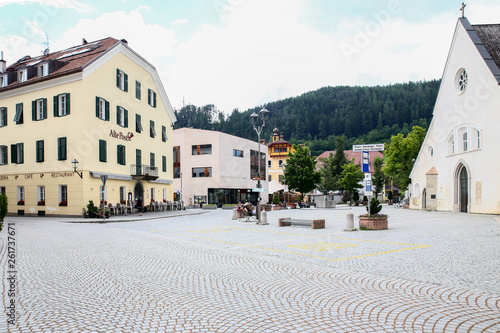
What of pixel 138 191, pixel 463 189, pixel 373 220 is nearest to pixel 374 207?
pixel 373 220

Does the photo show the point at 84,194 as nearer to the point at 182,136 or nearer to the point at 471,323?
the point at 471,323

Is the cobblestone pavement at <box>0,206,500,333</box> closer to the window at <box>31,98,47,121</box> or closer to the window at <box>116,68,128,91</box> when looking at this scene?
the window at <box>31,98,47,121</box>

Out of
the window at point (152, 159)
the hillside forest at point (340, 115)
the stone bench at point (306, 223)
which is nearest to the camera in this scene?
the stone bench at point (306, 223)

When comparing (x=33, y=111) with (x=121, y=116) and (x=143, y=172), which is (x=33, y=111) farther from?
(x=143, y=172)

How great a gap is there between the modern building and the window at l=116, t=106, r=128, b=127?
24626 mm

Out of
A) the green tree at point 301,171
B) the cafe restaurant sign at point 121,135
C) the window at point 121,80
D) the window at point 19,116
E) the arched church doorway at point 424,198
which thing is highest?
the window at point 121,80

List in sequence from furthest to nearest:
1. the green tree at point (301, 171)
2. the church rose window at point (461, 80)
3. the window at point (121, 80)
A: the green tree at point (301, 171), the window at point (121, 80), the church rose window at point (461, 80)

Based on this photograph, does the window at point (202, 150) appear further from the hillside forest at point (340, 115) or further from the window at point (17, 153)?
the hillside forest at point (340, 115)

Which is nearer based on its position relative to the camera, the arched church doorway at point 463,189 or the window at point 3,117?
the arched church doorway at point 463,189

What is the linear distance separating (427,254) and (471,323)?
5.77 meters

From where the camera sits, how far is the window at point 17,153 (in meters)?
32.6

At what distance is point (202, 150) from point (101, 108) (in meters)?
30.5

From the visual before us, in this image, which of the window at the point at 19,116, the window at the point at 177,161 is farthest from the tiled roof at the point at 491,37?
the window at the point at 177,161

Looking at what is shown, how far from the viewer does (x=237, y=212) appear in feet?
89.1
